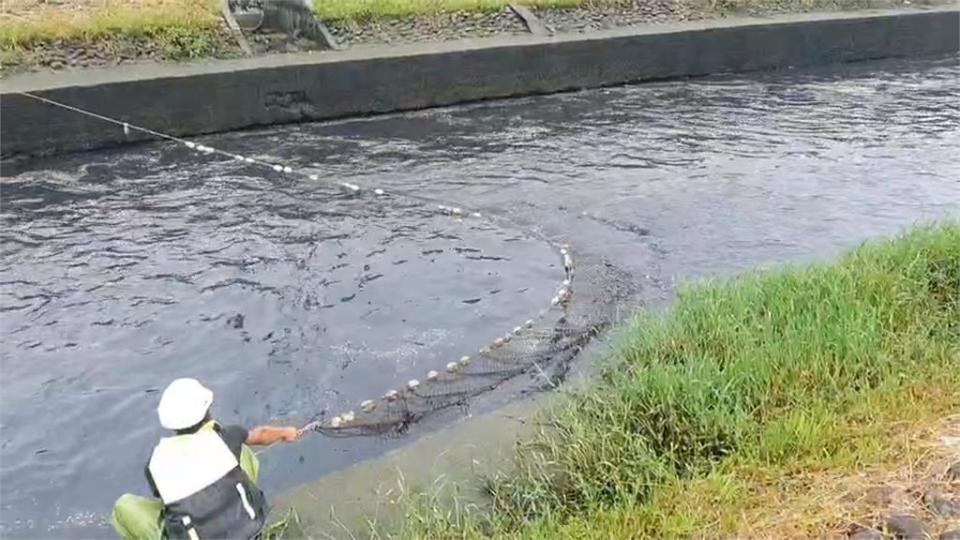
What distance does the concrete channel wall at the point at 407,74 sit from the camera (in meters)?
11.9

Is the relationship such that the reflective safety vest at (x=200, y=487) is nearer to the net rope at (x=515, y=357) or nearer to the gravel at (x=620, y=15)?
the net rope at (x=515, y=357)

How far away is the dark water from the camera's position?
6.19 meters

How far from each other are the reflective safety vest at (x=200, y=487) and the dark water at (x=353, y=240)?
1.26m

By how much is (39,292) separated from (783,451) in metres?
5.81

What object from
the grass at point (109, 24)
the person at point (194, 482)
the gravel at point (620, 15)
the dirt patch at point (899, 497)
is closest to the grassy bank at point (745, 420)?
the dirt patch at point (899, 497)

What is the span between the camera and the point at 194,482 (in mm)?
4051

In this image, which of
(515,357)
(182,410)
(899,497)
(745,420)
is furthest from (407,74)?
(899,497)

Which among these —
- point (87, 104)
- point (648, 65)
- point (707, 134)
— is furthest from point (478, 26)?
point (87, 104)

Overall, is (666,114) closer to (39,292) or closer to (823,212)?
(823,212)

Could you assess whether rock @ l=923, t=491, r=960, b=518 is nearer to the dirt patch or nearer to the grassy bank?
the dirt patch

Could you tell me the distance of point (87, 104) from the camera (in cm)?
1190

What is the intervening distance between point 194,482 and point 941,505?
2973 mm

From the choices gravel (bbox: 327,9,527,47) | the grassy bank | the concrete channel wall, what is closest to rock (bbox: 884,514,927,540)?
the grassy bank

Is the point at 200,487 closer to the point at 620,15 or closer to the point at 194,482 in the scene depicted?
the point at 194,482
